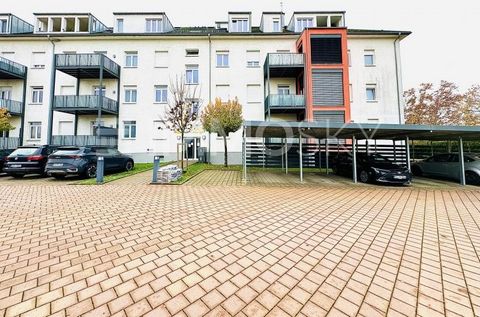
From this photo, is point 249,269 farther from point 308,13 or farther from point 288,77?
point 308,13

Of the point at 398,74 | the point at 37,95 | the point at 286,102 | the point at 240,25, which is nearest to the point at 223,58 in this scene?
the point at 240,25

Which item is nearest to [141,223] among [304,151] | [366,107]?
[304,151]

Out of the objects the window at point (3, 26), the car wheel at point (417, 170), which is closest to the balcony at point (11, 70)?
the window at point (3, 26)

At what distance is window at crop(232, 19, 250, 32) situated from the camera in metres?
21.1

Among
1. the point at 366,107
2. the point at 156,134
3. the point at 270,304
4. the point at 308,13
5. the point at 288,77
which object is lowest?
the point at 270,304

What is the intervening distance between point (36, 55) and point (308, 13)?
25.6 m

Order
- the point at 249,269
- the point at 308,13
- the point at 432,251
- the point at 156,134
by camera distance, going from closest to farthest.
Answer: the point at 249,269 → the point at 432,251 → the point at 156,134 → the point at 308,13

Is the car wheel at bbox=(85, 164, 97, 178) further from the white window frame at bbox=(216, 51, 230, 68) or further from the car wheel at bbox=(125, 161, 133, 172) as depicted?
the white window frame at bbox=(216, 51, 230, 68)

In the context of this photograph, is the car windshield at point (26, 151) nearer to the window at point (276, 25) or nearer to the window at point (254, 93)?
the window at point (254, 93)

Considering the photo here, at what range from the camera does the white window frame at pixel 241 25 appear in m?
21.1

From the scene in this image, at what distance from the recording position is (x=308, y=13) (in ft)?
67.7

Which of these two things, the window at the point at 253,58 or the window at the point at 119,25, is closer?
the window at the point at 253,58

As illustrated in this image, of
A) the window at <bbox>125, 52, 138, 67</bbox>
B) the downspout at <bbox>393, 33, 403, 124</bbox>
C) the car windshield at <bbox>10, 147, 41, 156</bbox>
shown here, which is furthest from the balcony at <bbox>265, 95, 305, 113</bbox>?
the car windshield at <bbox>10, 147, 41, 156</bbox>

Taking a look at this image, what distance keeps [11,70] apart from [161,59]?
12.1 m
